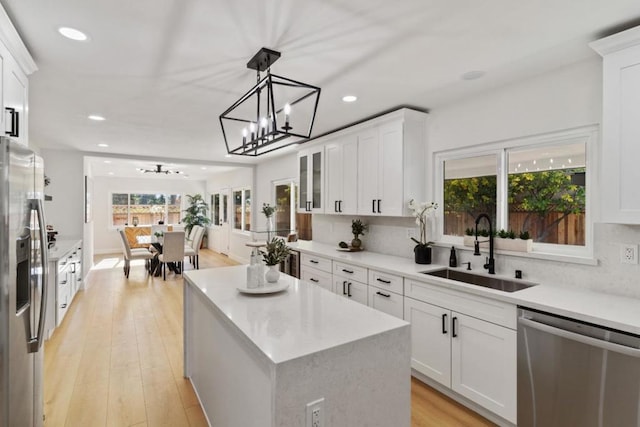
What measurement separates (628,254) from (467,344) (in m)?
1.14

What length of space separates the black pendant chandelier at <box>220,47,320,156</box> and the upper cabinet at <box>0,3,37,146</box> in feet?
3.78

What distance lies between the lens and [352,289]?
A: 3.44 m

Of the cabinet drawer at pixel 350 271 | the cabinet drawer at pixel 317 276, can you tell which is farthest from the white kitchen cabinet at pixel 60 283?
the cabinet drawer at pixel 350 271

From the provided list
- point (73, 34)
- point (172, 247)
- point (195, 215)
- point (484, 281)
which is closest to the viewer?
point (73, 34)

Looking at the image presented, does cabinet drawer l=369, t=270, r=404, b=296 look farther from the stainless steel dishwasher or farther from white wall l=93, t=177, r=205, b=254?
white wall l=93, t=177, r=205, b=254

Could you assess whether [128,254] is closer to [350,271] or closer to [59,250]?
[59,250]

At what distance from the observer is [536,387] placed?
197 cm

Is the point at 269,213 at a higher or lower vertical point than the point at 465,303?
higher

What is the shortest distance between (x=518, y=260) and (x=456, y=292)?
0.66m

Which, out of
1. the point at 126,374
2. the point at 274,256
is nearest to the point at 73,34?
the point at 274,256

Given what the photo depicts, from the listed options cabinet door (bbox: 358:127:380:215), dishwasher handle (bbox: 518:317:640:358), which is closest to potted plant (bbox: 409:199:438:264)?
cabinet door (bbox: 358:127:380:215)

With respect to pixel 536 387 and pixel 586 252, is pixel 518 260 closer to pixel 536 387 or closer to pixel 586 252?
pixel 586 252

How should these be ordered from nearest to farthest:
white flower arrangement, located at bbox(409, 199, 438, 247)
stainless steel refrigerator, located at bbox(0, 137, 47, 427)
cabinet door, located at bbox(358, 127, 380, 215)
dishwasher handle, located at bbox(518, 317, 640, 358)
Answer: stainless steel refrigerator, located at bbox(0, 137, 47, 427)
dishwasher handle, located at bbox(518, 317, 640, 358)
white flower arrangement, located at bbox(409, 199, 438, 247)
cabinet door, located at bbox(358, 127, 380, 215)

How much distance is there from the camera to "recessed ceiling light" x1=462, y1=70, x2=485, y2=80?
245 cm
